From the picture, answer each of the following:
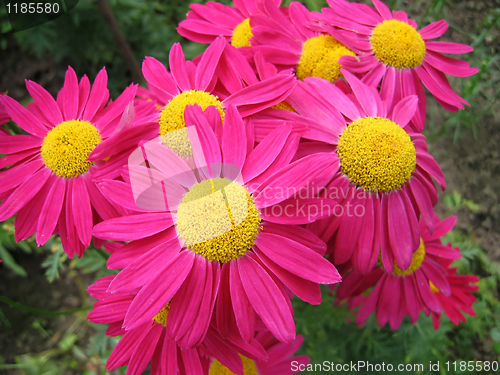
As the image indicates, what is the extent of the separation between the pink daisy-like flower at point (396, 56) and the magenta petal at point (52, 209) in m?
1.11

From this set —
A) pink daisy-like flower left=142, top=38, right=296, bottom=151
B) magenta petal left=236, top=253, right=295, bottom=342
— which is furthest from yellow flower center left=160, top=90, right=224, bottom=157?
magenta petal left=236, top=253, right=295, bottom=342

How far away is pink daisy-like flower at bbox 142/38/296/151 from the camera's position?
109cm

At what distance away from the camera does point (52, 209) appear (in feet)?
3.93

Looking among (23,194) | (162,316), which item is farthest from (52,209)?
(162,316)

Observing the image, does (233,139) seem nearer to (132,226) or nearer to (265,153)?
(265,153)

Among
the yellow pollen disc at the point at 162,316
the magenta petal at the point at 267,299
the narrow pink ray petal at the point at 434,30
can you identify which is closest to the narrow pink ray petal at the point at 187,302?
the magenta petal at the point at 267,299

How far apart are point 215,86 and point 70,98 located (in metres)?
0.54

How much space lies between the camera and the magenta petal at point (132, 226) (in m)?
0.94

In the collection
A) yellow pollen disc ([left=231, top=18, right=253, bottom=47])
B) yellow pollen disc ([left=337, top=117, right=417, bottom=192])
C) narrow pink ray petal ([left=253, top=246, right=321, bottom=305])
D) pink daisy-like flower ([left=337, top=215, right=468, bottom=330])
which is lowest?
pink daisy-like flower ([left=337, top=215, right=468, bottom=330])

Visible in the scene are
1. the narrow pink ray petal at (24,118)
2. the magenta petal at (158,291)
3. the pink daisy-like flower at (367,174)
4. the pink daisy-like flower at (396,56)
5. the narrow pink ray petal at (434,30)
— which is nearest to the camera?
the magenta petal at (158,291)

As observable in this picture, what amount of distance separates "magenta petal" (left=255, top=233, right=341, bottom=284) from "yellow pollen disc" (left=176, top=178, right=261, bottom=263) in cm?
4

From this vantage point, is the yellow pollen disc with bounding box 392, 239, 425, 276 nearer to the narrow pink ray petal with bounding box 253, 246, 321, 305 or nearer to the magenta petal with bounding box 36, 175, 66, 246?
the narrow pink ray petal with bounding box 253, 246, 321, 305

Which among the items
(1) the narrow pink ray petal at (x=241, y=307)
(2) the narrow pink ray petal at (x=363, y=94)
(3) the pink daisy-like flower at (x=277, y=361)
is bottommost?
(3) the pink daisy-like flower at (x=277, y=361)

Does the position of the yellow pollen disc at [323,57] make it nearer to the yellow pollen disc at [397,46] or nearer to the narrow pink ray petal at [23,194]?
the yellow pollen disc at [397,46]
